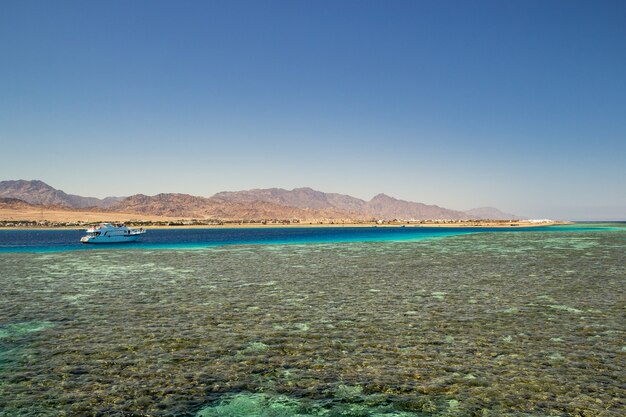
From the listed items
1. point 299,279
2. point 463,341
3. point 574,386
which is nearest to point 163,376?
point 463,341

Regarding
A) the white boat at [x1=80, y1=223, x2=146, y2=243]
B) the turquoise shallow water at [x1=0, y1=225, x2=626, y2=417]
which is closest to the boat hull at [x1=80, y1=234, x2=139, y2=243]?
the white boat at [x1=80, y1=223, x2=146, y2=243]

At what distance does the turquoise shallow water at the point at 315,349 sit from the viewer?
9414 mm

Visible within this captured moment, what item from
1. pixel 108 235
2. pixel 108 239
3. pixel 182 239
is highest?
pixel 108 235

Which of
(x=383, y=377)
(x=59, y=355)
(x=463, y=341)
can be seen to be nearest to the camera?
(x=383, y=377)

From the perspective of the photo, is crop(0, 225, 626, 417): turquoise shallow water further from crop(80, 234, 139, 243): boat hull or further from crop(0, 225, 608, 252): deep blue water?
crop(80, 234, 139, 243): boat hull

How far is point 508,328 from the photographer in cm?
1572

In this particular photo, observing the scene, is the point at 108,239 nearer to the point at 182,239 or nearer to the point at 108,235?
the point at 108,235

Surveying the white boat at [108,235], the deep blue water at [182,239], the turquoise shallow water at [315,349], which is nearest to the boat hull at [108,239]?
the white boat at [108,235]

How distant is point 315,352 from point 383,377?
2.78 m

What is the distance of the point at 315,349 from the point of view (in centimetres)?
1330

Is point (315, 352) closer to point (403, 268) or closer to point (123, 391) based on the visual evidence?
point (123, 391)

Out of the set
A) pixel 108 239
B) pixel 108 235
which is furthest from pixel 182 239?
pixel 108 239

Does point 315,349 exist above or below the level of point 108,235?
below

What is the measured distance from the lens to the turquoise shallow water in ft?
30.9
